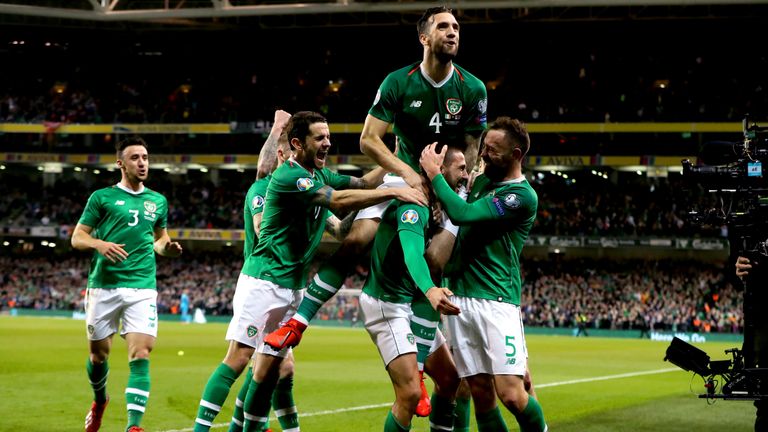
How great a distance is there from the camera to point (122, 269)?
9.55 metres

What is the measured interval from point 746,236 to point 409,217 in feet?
12.3

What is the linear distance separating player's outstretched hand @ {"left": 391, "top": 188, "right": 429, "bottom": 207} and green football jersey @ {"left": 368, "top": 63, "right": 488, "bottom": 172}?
0.55 m

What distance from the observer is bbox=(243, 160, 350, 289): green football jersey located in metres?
7.58

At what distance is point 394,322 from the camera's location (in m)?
6.69

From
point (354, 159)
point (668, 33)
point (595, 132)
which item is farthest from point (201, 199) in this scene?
point (668, 33)

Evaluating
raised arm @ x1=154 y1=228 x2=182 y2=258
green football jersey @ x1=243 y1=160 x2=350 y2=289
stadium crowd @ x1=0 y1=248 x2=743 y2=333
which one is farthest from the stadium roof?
green football jersey @ x1=243 y1=160 x2=350 y2=289

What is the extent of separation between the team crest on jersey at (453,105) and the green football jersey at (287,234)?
116cm

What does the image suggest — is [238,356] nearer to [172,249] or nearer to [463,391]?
[463,391]

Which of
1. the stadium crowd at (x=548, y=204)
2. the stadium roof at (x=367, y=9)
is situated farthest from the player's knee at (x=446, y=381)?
the stadium crowd at (x=548, y=204)

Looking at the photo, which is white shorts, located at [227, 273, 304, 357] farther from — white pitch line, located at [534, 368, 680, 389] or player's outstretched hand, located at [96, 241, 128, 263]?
white pitch line, located at [534, 368, 680, 389]

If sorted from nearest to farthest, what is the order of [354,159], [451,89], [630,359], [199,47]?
[451,89]
[630,359]
[354,159]
[199,47]

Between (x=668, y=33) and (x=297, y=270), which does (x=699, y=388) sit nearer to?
(x=297, y=270)

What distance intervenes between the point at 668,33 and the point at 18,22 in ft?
108

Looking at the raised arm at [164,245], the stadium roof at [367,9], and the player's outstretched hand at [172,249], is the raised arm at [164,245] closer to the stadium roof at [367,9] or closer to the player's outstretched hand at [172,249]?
the player's outstretched hand at [172,249]
